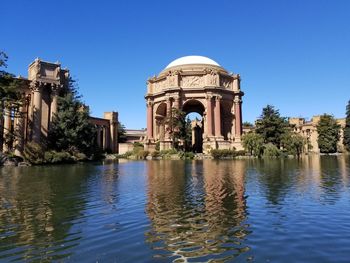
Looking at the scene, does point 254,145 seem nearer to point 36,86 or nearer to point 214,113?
point 214,113

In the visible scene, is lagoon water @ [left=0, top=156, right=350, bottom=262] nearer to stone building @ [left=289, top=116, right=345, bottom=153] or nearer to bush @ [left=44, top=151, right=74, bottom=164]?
bush @ [left=44, top=151, right=74, bottom=164]

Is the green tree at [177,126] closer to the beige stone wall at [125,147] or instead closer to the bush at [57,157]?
the beige stone wall at [125,147]

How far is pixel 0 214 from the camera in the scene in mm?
9930

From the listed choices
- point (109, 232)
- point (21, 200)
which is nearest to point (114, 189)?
point (21, 200)

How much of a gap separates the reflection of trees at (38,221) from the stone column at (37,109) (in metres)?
28.8

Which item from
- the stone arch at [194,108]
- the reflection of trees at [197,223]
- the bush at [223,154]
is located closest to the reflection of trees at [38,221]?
the reflection of trees at [197,223]

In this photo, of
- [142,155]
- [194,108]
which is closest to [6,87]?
[142,155]

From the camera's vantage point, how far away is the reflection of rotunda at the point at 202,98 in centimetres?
6619

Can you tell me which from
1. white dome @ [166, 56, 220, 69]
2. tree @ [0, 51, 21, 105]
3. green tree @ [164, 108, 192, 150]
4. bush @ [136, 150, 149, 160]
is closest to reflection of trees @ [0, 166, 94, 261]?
tree @ [0, 51, 21, 105]

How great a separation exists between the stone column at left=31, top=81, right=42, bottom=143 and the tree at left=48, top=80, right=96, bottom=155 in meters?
1.52

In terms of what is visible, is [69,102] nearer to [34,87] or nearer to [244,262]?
[34,87]

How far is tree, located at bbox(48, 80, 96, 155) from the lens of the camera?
1631 inches

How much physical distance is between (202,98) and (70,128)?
3309cm

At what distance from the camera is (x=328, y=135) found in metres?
91.6
